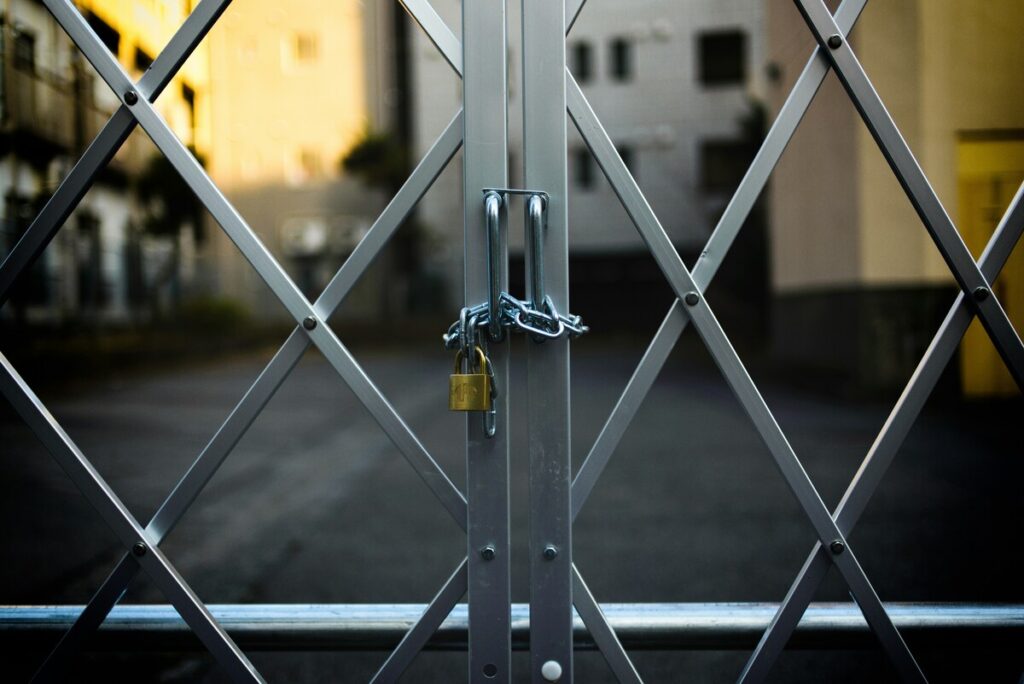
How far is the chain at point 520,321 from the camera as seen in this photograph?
142 centimetres

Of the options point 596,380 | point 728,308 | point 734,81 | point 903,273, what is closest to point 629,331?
point 728,308

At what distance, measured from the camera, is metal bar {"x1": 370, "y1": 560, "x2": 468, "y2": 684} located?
5.16ft

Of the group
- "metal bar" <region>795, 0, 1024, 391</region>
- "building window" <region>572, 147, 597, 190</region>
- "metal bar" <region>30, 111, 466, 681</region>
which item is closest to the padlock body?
"metal bar" <region>30, 111, 466, 681</region>

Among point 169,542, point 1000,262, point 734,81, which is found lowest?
point 169,542

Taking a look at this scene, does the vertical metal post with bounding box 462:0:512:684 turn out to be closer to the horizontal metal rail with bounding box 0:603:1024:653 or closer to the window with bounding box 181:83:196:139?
the horizontal metal rail with bounding box 0:603:1024:653

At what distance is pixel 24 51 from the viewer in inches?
113

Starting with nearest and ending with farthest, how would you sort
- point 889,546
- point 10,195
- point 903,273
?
point 10,195
point 889,546
point 903,273

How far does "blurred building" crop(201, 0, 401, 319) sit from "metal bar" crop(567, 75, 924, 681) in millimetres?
21155

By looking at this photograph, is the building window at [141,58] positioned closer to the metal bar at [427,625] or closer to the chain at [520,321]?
the chain at [520,321]

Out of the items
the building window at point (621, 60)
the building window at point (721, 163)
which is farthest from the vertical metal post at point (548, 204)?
the building window at point (621, 60)

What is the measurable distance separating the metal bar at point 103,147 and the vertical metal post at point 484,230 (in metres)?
0.57

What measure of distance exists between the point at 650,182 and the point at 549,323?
19538mm

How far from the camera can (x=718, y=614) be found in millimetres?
1849

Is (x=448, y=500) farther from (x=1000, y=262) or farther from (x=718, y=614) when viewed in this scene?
(x=1000, y=262)
